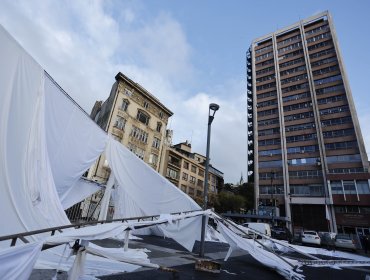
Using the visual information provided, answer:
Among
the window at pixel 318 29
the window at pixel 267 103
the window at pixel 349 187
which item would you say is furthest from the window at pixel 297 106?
the window at pixel 318 29

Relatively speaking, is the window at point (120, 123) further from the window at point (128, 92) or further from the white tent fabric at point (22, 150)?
the white tent fabric at point (22, 150)

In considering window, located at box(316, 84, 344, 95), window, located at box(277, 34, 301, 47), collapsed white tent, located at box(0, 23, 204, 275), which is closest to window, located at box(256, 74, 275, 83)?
window, located at box(277, 34, 301, 47)

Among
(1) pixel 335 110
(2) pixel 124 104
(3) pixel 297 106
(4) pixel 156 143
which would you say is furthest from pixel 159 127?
(1) pixel 335 110

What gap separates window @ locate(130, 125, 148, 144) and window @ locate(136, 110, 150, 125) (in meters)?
1.72

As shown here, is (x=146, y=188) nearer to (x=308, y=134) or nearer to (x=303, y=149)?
(x=303, y=149)

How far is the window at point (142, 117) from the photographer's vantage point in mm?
36562

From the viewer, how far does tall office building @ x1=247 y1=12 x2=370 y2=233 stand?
1625 inches

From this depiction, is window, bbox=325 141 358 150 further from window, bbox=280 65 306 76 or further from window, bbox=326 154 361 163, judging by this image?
window, bbox=280 65 306 76

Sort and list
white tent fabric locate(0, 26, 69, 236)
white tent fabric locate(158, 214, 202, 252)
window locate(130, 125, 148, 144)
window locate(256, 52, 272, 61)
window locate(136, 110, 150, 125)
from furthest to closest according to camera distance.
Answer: window locate(256, 52, 272, 61)
window locate(136, 110, 150, 125)
window locate(130, 125, 148, 144)
white tent fabric locate(158, 214, 202, 252)
white tent fabric locate(0, 26, 69, 236)

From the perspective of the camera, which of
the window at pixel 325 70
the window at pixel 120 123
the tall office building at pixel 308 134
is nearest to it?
the window at pixel 120 123

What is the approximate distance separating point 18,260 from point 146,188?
6.91 meters

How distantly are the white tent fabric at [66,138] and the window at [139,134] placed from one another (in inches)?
1001

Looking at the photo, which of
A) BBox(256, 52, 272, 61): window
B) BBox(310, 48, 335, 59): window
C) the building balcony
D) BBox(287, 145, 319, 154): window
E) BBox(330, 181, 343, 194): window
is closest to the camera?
the building balcony

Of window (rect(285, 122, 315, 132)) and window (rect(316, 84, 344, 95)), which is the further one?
window (rect(285, 122, 315, 132))
